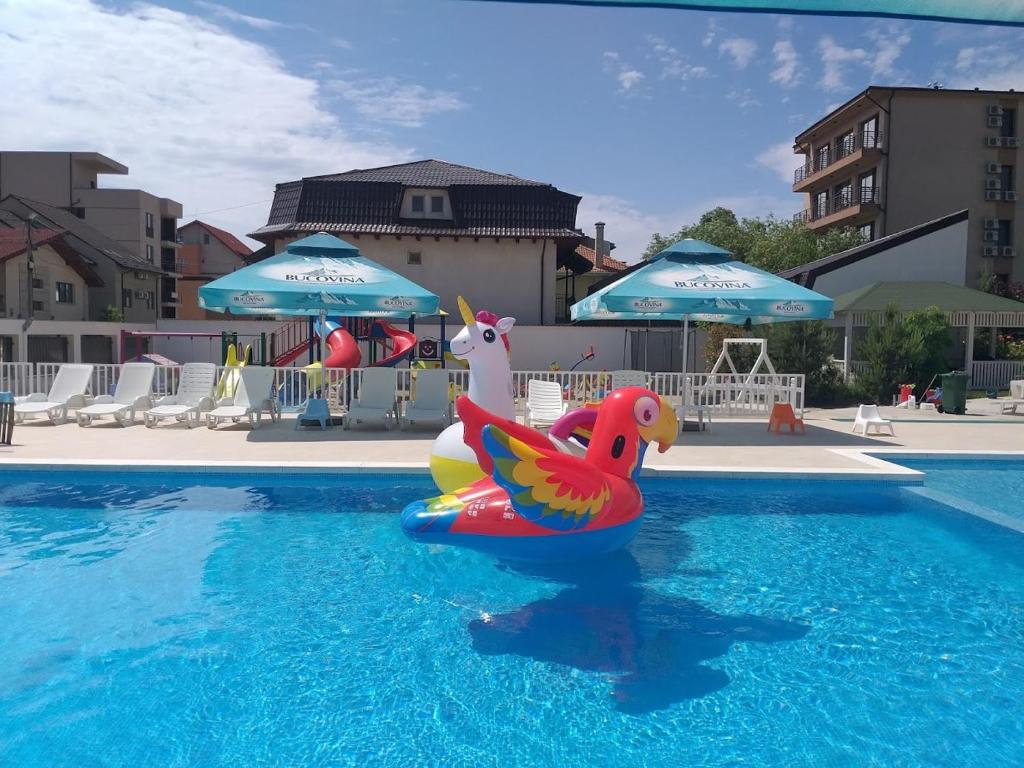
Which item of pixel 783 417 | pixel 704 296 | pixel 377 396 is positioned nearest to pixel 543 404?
pixel 377 396

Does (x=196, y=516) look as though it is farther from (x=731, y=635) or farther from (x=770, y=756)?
(x=770, y=756)

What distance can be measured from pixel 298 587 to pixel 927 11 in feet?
17.5

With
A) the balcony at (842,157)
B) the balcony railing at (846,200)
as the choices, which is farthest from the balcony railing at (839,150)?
the balcony railing at (846,200)

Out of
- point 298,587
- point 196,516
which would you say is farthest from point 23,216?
point 298,587

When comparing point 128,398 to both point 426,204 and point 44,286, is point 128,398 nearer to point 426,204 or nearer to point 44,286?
point 426,204

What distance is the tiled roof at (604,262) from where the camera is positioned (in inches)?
1559

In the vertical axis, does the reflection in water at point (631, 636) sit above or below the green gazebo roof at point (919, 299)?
below

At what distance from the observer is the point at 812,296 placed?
40.0 feet

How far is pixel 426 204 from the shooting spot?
26375mm

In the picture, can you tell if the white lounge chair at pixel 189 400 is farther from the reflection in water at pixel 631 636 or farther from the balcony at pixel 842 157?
the balcony at pixel 842 157

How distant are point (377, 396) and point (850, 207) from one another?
106 feet

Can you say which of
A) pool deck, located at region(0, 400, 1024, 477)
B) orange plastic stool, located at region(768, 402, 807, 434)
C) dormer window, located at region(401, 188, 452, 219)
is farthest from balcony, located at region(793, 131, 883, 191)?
orange plastic stool, located at region(768, 402, 807, 434)

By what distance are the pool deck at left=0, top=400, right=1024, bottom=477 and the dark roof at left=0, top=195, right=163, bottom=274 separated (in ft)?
97.6

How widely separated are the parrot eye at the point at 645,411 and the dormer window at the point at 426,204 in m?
21.6
